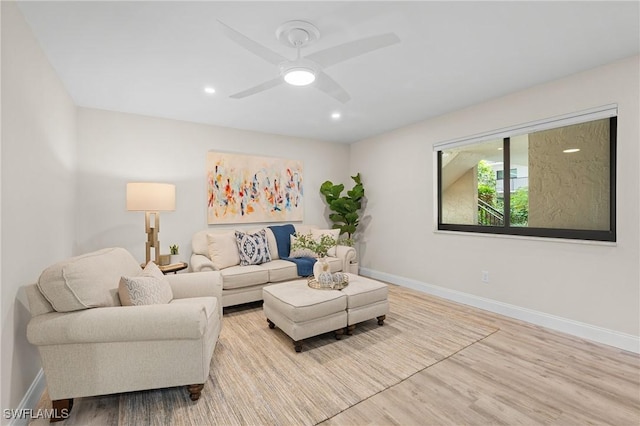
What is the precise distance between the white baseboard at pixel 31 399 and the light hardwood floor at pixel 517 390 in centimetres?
169

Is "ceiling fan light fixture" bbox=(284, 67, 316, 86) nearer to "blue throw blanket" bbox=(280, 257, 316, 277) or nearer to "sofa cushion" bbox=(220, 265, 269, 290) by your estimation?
"sofa cushion" bbox=(220, 265, 269, 290)

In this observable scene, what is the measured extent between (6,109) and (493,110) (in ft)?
13.7

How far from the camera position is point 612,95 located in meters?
2.50

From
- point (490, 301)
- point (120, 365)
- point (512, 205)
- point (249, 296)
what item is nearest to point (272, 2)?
point (120, 365)

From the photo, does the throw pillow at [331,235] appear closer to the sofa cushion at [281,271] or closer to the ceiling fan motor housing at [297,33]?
the sofa cushion at [281,271]

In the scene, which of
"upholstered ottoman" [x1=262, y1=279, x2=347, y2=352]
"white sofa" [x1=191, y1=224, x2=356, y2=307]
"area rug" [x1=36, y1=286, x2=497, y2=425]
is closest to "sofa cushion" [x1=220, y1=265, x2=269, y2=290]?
"white sofa" [x1=191, y1=224, x2=356, y2=307]

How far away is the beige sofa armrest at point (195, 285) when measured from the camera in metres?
2.38

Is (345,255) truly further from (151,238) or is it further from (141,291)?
(141,291)

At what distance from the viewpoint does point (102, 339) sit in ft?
5.34

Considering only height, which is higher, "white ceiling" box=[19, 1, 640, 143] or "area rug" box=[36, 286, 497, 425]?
"white ceiling" box=[19, 1, 640, 143]

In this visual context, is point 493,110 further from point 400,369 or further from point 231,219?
point 231,219

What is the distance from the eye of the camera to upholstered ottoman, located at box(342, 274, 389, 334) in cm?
268

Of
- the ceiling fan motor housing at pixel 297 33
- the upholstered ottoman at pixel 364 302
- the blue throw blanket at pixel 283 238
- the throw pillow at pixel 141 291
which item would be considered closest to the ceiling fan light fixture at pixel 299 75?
the ceiling fan motor housing at pixel 297 33

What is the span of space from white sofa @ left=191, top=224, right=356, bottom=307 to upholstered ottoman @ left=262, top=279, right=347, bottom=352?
67cm
